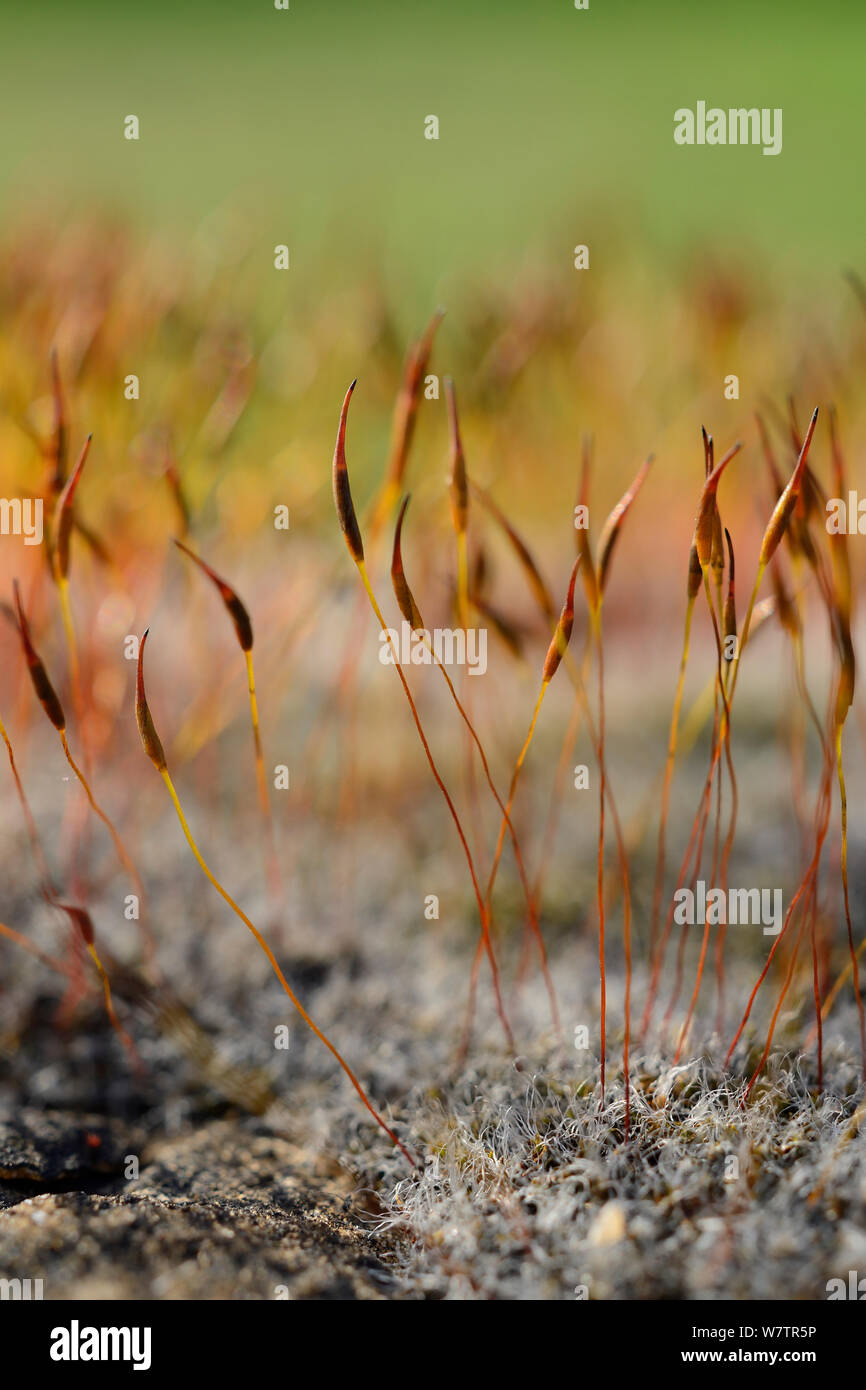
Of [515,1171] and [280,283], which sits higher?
[280,283]

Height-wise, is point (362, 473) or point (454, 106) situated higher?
point (454, 106)

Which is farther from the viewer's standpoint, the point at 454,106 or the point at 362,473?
Answer: the point at 454,106

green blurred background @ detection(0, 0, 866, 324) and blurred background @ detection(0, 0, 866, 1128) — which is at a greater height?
green blurred background @ detection(0, 0, 866, 324)

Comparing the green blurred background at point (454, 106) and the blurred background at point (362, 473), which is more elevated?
the green blurred background at point (454, 106)

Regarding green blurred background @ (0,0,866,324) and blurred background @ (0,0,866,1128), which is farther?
green blurred background @ (0,0,866,324)

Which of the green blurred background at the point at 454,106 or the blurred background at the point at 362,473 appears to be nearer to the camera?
the blurred background at the point at 362,473

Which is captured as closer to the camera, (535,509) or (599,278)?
(599,278)
